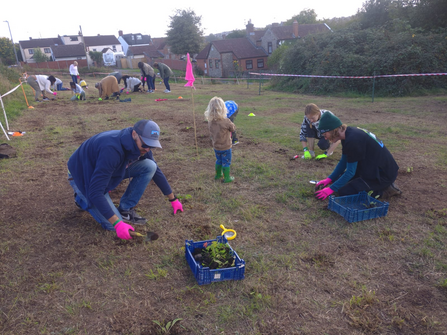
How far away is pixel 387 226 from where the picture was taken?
378cm

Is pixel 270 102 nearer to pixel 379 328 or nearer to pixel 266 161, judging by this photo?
pixel 266 161

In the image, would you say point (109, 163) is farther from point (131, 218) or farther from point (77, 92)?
point (77, 92)

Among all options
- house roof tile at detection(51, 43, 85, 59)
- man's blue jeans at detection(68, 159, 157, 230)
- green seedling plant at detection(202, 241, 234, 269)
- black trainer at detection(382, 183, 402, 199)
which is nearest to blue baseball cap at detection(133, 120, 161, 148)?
man's blue jeans at detection(68, 159, 157, 230)

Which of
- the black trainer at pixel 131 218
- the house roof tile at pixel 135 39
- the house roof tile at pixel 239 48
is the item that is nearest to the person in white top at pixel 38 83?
the black trainer at pixel 131 218

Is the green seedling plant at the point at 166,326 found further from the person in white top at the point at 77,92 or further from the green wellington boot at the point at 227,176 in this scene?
the person in white top at the point at 77,92

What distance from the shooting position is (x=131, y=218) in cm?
398

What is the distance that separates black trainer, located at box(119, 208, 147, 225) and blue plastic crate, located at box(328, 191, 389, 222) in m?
2.56

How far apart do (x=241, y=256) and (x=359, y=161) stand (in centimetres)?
206

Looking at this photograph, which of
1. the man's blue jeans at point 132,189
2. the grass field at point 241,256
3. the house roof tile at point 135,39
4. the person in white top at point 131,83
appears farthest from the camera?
the house roof tile at point 135,39

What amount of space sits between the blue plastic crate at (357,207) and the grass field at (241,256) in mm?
97

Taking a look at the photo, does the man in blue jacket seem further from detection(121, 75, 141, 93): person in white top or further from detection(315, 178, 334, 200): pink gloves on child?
detection(121, 75, 141, 93): person in white top

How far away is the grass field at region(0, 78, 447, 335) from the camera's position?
2529mm

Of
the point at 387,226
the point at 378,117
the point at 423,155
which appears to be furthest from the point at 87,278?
the point at 378,117

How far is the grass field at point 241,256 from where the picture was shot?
253cm
